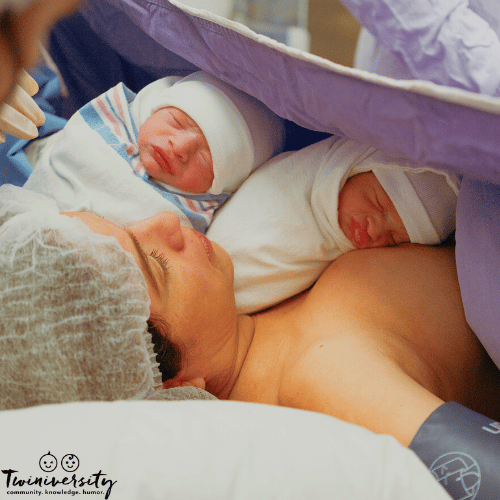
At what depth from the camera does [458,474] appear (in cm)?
52

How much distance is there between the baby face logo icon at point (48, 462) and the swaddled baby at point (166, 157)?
0.53 meters

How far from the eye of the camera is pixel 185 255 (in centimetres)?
77

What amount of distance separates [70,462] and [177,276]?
0.33 metres

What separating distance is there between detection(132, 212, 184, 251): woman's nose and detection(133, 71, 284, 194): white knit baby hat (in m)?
0.24

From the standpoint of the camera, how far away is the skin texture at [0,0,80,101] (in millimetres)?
161

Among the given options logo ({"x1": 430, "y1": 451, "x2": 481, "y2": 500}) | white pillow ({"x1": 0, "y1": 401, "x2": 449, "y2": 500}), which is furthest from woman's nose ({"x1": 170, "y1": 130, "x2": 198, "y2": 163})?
logo ({"x1": 430, "y1": 451, "x2": 481, "y2": 500})

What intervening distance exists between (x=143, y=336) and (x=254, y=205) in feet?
1.31

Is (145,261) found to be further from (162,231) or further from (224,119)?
(224,119)

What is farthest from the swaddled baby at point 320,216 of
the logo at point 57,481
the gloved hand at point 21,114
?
the logo at point 57,481

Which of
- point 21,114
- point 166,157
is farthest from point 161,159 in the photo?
point 21,114

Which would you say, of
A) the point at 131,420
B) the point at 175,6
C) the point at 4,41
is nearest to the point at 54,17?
the point at 4,41

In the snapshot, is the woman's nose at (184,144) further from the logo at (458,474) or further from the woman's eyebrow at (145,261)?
the logo at (458,474)

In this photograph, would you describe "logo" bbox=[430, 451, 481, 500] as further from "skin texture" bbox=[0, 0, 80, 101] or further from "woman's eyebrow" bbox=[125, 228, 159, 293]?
"skin texture" bbox=[0, 0, 80, 101]

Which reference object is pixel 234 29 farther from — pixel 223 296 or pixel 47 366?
pixel 47 366
